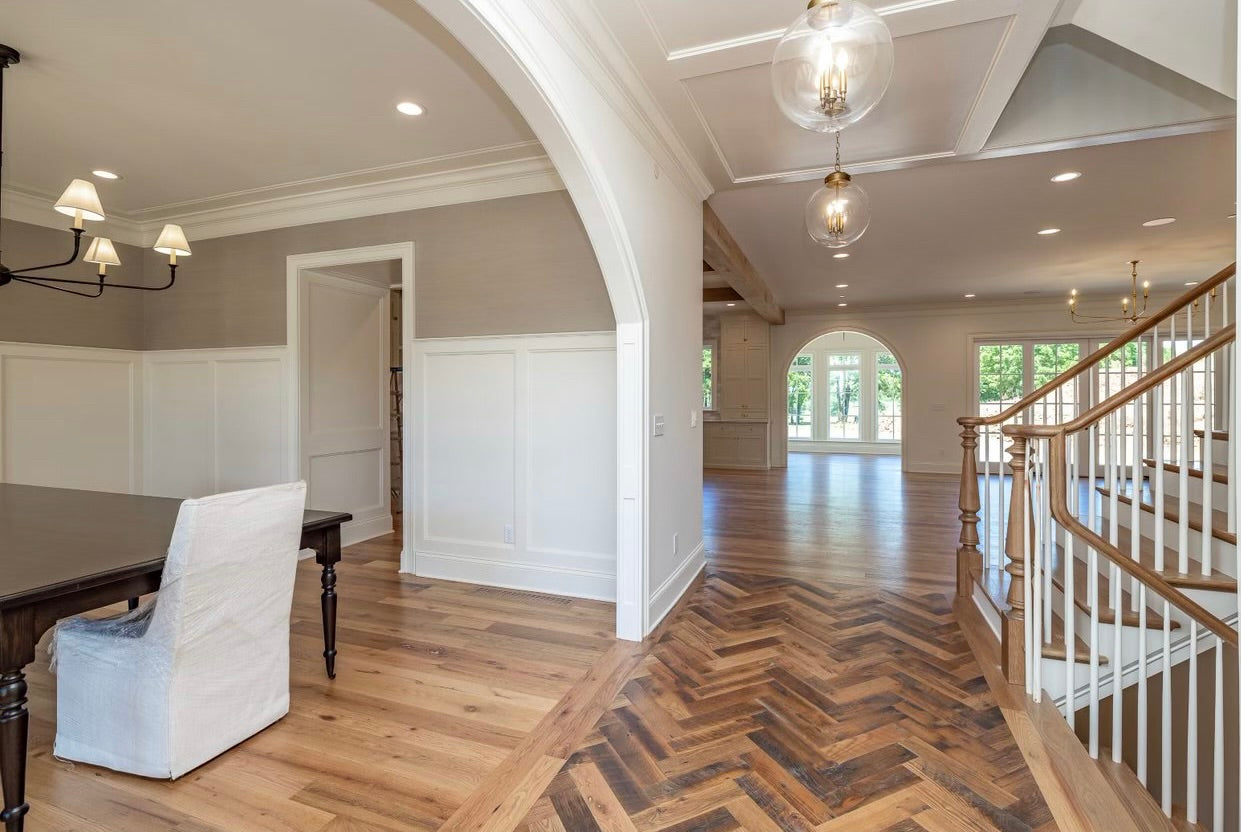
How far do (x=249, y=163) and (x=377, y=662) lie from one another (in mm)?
3143

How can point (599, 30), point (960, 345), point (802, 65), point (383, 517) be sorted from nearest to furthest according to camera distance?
point (802, 65)
point (599, 30)
point (383, 517)
point (960, 345)

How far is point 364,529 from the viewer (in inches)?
198

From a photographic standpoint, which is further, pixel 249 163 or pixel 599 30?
pixel 249 163

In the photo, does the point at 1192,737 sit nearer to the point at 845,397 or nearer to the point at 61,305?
the point at 61,305

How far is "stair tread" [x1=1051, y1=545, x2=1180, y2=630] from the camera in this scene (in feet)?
8.16

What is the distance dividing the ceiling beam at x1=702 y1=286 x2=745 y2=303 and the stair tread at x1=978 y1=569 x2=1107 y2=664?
578cm

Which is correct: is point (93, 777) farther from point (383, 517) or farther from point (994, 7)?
point (994, 7)

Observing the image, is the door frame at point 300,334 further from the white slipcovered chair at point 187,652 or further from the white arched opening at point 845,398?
the white arched opening at point 845,398

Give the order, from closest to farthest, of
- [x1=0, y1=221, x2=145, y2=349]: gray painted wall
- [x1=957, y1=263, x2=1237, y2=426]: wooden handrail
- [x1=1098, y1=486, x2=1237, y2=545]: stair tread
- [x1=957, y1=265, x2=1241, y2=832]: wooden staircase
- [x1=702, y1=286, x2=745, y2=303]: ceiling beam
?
1. [x1=957, y1=265, x2=1241, y2=832]: wooden staircase
2. [x1=1098, y1=486, x2=1237, y2=545]: stair tread
3. [x1=957, y1=263, x2=1237, y2=426]: wooden handrail
4. [x1=0, y1=221, x2=145, y2=349]: gray painted wall
5. [x1=702, y1=286, x2=745, y2=303]: ceiling beam

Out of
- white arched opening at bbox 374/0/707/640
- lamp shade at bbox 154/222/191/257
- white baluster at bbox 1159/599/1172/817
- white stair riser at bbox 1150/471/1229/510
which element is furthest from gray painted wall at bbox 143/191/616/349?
white stair riser at bbox 1150/471/1229/510

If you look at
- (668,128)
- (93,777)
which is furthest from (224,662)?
(668,128)

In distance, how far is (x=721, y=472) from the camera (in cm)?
989

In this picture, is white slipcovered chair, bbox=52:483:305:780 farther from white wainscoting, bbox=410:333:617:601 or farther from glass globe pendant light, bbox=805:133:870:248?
glass globe pendant light, bbox=805:133:870:248

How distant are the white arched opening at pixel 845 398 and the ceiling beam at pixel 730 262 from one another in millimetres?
5935
